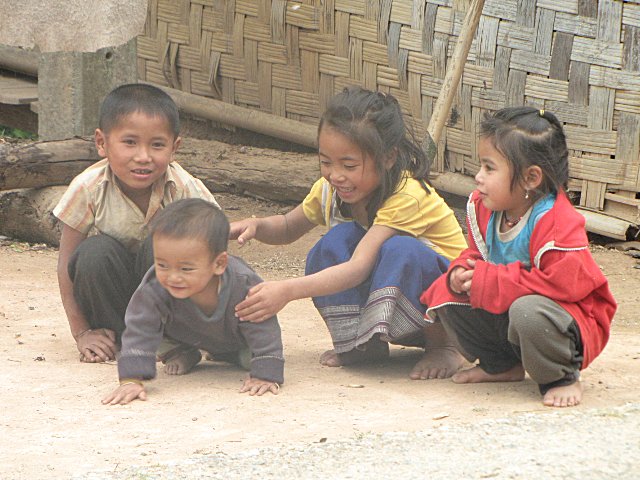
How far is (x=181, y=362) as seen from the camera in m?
3.62

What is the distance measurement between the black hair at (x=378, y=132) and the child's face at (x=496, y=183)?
40 cm

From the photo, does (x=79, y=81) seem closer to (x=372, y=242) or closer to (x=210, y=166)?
(x=210, y=166)

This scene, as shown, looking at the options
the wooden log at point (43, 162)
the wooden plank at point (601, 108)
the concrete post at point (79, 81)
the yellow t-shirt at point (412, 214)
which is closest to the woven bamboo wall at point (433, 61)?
the wooden plank at point (601, 108)

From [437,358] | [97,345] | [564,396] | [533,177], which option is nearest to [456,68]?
[437,358]

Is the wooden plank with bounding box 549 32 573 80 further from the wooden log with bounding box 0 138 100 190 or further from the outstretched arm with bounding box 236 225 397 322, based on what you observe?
the outstretched arm with bounding box 236 225 397 322

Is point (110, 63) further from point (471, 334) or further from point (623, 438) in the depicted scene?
point (623, 438)

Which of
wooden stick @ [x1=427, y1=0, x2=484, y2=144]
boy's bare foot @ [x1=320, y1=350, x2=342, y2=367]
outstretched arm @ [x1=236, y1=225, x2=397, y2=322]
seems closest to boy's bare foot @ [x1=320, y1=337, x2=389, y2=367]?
boy's bare foot @ [x1=320, y1=350, x2=342, y2=367]

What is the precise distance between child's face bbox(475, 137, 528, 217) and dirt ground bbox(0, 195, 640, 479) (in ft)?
1.94

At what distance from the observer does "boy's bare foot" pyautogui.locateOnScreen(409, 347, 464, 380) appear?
139 inches

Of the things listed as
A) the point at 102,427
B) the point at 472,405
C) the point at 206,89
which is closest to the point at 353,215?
the point at 472,405

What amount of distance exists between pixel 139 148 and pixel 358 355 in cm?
106

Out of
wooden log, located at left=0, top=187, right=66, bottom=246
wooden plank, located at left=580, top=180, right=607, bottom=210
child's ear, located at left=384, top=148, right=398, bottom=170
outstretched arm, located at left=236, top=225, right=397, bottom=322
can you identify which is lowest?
wooden log, located at left=0, top=187, right=66, bottom=246

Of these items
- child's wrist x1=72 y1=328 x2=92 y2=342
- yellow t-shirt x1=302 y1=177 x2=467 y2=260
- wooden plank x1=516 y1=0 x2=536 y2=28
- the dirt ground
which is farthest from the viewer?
wooden plank x1=516 y1=0 x2=536 y2=28

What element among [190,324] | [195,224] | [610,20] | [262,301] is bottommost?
[190,324]
